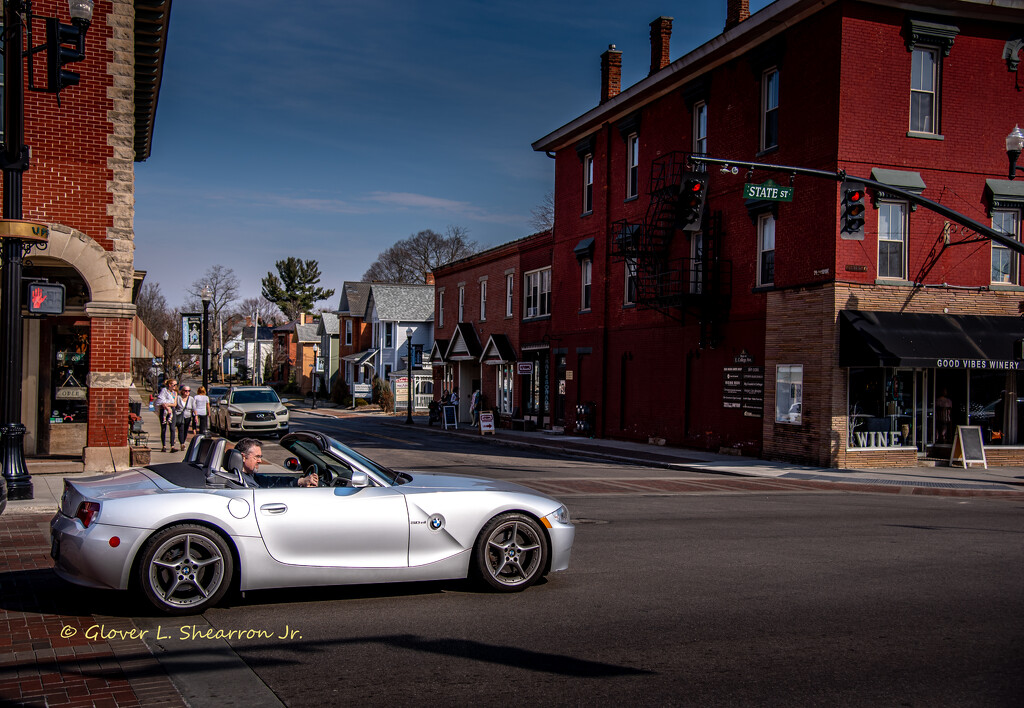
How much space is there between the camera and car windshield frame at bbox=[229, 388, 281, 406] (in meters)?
30.0

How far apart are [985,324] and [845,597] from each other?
668 inches

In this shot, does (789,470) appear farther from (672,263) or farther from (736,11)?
(736,11)

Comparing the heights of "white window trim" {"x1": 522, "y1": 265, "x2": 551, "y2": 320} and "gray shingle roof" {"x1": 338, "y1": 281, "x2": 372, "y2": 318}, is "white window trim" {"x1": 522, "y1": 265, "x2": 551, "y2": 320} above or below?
below

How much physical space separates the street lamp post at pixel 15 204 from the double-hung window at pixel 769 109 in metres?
16.9

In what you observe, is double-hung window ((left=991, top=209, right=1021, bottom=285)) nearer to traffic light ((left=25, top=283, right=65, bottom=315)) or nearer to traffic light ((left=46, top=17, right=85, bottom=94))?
traffic light ((left=46, top=17, right=85, bottom=94))

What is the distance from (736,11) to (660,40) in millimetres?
3490

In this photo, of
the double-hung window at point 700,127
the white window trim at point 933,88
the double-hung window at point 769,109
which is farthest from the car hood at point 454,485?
the double-hung window at point 700,127

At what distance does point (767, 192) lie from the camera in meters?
16.9

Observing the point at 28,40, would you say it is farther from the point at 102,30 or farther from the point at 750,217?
the point at 750,217

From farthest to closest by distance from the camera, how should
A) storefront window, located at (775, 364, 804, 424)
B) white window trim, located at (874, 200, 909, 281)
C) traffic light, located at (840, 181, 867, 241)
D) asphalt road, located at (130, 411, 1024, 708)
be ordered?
storefront window, located at (775, 364, 804, 424) → white window trim, located at (874, 200, 909, 281) → traffic light, located at (840, 181, 867, 241) → asphalt road, located at (130, 411, 1024, 708)

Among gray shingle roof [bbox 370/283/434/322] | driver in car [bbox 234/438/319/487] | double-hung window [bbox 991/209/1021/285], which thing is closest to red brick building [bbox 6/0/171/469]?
driver in car [bbox 234/438/319/487]

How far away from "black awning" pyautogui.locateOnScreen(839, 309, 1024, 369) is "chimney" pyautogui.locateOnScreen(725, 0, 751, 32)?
11.1 meters

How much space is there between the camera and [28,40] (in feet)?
42.5

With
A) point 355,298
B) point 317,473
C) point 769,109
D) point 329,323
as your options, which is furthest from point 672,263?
point 329,323
